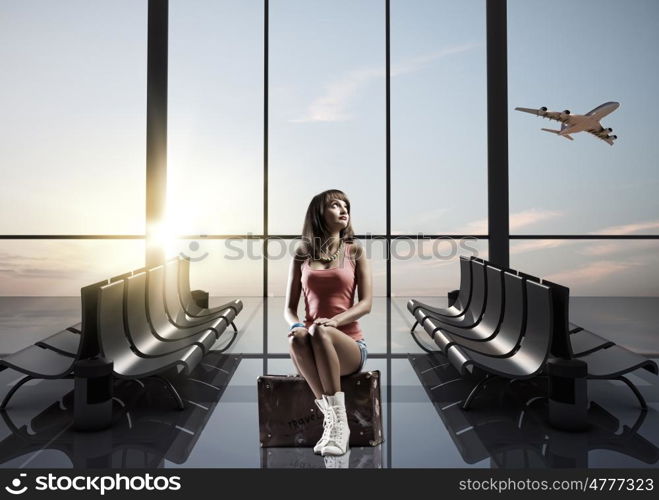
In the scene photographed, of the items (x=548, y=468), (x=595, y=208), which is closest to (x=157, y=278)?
(x=548, y=468)

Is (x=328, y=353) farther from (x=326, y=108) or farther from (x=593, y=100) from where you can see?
(x=593, y=100)

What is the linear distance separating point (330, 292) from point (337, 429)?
670mm

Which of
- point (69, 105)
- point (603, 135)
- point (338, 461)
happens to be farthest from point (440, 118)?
point (338, 461)

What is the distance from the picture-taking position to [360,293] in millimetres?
2609

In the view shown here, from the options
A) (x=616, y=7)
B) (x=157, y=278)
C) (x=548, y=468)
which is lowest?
(x=548, y=468)

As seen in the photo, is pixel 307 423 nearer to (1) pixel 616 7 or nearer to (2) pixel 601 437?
(2) pixel 601 437

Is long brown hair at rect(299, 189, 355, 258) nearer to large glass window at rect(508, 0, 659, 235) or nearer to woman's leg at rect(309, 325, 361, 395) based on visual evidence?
woman's leg at rect(309, 325, 361, 395)

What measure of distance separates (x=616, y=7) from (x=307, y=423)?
983 centimetres

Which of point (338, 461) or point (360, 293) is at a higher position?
point (360, 293)

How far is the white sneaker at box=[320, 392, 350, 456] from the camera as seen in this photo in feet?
7.20

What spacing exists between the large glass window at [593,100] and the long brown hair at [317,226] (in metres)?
6.34

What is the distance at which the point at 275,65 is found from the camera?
691 cm

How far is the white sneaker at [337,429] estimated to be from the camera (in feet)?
7.20

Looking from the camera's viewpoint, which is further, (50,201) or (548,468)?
(50,201)
